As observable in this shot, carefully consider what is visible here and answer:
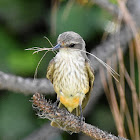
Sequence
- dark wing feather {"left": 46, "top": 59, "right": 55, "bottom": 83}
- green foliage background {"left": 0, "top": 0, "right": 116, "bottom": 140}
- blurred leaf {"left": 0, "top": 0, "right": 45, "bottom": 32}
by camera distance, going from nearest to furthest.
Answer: dark wing feather {"left": 46, "top": 59, "right": 55, "bottom": 83}
green foliage background {"left": 0, "top": 0, "right": 116, "bottom": 140}
blurred leaf {"left": 0, "top": 0, "right": 45, "bottom": 32}

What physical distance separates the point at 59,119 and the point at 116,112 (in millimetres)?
806

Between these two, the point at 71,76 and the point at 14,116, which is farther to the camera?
the point at 14,116

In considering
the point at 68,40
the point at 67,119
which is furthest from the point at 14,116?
the point at 67,119

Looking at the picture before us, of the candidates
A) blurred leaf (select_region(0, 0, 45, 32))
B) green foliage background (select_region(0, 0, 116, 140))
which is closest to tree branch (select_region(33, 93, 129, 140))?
green foliage background (select_region(0, 0, 116, 140))

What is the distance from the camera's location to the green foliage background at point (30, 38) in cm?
344

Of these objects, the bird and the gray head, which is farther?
the bird

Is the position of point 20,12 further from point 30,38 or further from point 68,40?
point 68,40

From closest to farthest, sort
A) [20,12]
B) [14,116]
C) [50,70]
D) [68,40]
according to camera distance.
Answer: [68,40] < [50,70] < [14,116] < [20,12]

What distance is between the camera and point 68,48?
8.48ft

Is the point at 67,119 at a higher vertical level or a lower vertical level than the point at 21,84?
higher

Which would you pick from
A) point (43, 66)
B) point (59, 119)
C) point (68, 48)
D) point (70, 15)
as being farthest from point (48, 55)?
point (59, 119)

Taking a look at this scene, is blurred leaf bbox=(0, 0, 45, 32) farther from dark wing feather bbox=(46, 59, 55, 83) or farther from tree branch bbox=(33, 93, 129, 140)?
tree branch bbox=(33, 93, 129, 140)

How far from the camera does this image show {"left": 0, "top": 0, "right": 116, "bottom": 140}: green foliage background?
11.3 ft

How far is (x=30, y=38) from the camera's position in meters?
3.66
